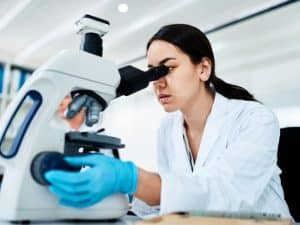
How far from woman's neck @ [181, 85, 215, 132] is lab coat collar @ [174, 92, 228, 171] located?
27 mm

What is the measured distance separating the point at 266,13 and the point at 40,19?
1.62 metres

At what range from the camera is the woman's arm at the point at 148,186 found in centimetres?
68

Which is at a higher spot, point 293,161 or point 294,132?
point 294,132

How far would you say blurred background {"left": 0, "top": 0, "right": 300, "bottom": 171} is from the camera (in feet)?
7.14

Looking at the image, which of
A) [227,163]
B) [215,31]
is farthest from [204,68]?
[215,31]

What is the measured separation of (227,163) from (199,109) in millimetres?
422

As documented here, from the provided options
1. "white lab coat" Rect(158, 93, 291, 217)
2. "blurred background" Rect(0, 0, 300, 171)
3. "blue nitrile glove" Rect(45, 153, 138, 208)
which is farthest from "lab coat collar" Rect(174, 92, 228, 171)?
"blurred background" Rect(0, 0, 300, 171)

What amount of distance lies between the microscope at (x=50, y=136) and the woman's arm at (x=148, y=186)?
1.6 inches

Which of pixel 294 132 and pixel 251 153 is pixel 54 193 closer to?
pixel 251 153

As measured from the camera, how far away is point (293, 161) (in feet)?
4.18

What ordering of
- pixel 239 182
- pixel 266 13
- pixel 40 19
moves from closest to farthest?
A: pixel 239 182
pixel 266 13
pixel 40 19

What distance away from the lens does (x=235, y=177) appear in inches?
31.3

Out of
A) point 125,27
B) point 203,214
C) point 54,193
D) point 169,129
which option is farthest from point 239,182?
point 125,27

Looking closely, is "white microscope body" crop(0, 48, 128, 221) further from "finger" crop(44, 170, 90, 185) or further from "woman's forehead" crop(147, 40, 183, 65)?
"woman's forehead" crop(147, 40, 183, 65)
